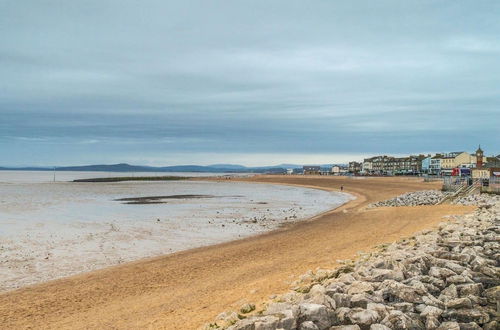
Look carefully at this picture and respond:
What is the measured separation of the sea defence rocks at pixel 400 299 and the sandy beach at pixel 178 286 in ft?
5.87

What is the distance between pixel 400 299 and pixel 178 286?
21.6ft

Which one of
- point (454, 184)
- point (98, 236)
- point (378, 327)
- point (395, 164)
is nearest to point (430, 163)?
point (395, 164)

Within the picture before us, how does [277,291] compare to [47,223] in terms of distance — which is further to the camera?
[47,223]

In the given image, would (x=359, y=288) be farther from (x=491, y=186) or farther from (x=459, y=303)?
(x=491, y=186)

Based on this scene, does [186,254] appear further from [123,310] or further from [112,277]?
[123,310]

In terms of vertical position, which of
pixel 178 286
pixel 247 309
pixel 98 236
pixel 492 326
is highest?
pixel 492 326

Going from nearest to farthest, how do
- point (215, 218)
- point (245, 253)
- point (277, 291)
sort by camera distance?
point (277, 291) → point (245, 253) → point (215, 218)

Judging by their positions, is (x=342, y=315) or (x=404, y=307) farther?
(x=404, y=307)

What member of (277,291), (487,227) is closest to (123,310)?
(277,291)

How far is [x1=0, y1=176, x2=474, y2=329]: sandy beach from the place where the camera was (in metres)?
8.52

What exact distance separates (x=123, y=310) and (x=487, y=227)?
37.3 feet

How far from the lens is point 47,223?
1004 inches

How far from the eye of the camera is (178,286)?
1112cm

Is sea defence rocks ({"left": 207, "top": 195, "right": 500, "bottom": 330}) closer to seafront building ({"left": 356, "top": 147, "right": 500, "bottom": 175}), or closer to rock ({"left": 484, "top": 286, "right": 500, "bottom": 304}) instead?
rock ({"left": 484, "top": 286, "right": 500, "bottom": 304})
